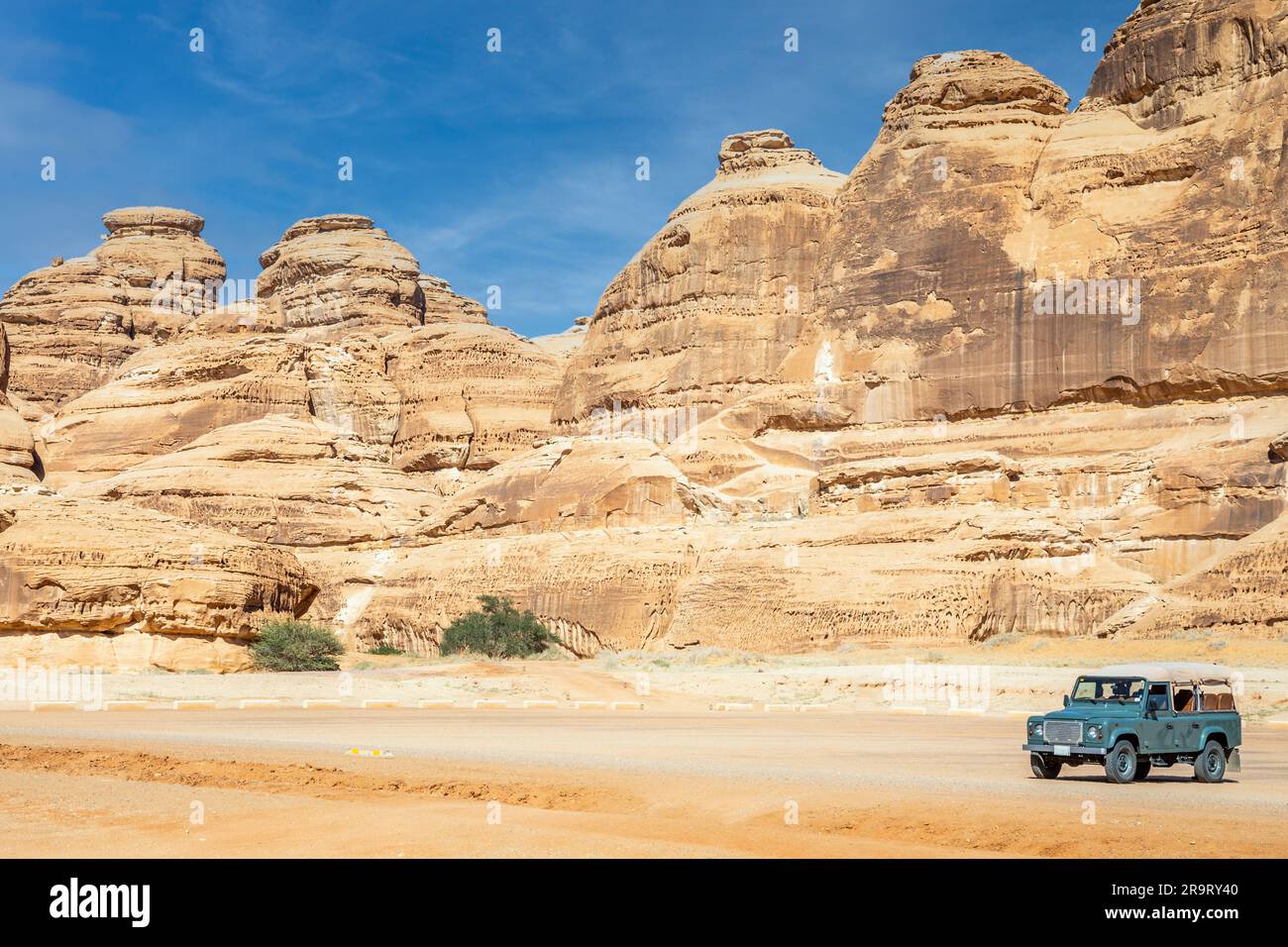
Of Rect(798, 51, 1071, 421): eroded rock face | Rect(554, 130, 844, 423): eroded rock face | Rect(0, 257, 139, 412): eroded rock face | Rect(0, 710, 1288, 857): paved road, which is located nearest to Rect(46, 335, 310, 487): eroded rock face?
Rect(554, 130, 844, 423): eroded rock face

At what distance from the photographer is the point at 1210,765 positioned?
16625mm

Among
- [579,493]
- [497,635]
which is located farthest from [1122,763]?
[579,493]

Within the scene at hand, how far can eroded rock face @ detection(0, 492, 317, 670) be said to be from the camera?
40375mm

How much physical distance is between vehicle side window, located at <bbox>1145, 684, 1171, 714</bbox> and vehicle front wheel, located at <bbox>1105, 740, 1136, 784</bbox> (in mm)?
531

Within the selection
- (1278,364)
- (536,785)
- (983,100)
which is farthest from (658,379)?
(536,785)

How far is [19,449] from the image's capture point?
76.7 metres

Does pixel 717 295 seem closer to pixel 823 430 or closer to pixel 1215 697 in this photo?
pixel 823 430

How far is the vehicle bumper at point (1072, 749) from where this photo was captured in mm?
16219

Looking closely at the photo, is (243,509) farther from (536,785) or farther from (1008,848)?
(1008,848)

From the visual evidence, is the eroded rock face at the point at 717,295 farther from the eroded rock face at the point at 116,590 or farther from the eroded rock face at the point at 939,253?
the eroded rock face at the point at 116,590

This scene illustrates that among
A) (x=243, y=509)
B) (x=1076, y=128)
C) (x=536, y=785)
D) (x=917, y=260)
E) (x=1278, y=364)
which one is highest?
(x=1076, y=128)

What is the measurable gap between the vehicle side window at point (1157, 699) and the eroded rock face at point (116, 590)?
102ft

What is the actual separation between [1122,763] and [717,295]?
5868 cm
